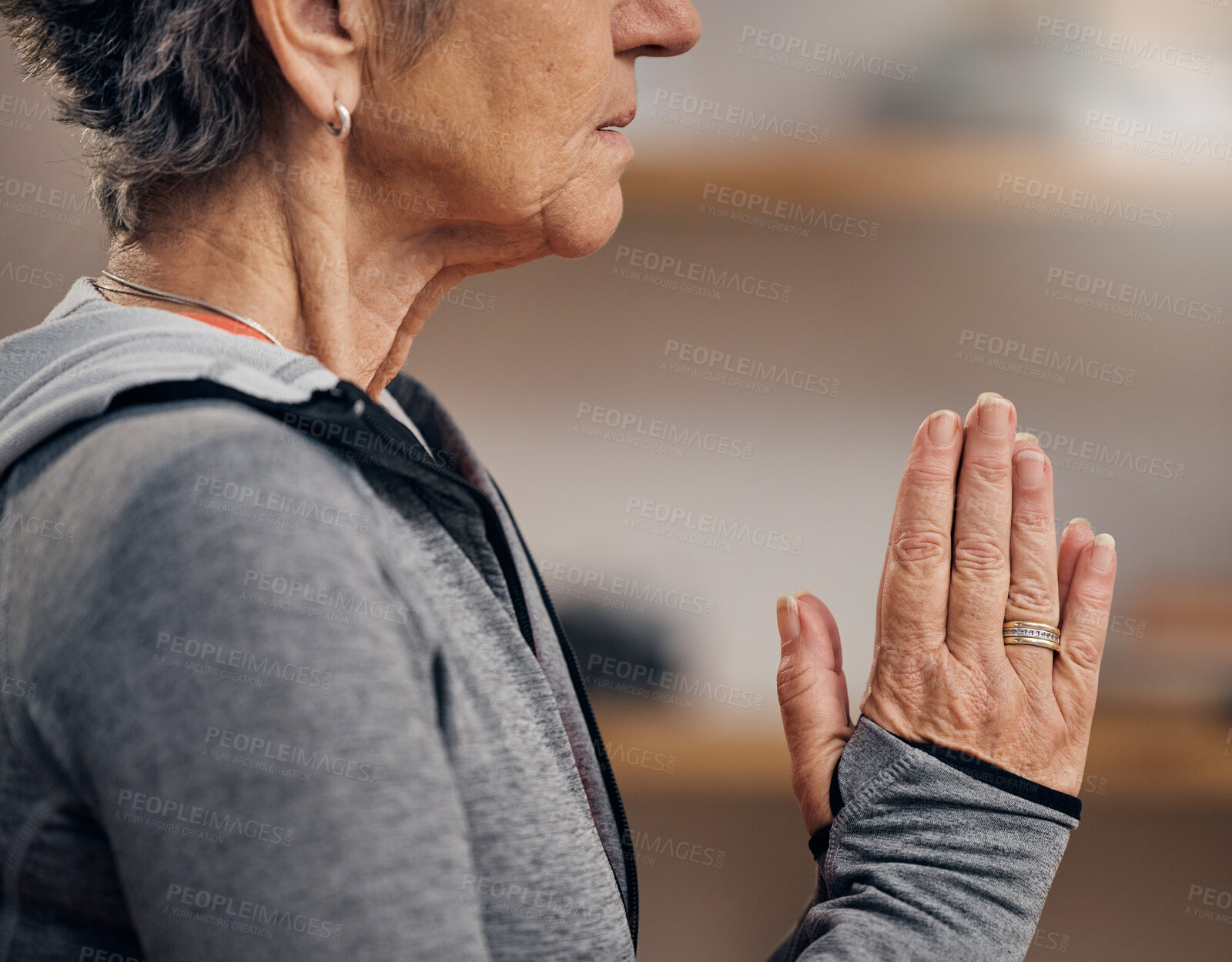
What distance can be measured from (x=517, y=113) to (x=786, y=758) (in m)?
0.85

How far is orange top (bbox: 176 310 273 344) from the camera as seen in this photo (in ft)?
1.54

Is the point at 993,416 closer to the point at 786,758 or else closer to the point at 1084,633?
the point at 1084,633

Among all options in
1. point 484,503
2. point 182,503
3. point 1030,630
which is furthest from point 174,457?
point 1030,630

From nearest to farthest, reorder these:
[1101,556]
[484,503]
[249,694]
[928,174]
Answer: [249,694] → [484,503] → [1101,556] → [928,174]

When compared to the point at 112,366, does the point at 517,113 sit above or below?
above

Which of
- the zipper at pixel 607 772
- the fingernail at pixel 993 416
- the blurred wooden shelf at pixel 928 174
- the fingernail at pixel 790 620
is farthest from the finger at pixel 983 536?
Answer: the blurred wooden shelf at pixel 928 174

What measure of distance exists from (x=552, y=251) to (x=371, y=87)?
17 cm

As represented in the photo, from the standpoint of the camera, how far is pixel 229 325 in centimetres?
47

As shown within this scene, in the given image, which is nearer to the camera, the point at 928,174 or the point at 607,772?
the point at 607,772

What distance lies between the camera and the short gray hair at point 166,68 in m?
0.45

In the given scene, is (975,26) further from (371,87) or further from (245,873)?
(245,873)

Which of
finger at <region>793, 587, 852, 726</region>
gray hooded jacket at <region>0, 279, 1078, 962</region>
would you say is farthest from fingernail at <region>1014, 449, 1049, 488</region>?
gray hooded jacket at <region>0, 279, 1078, 962</region>

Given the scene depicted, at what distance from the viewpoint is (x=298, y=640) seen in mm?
318

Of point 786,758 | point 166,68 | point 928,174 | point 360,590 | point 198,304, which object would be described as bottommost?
point 786,758
